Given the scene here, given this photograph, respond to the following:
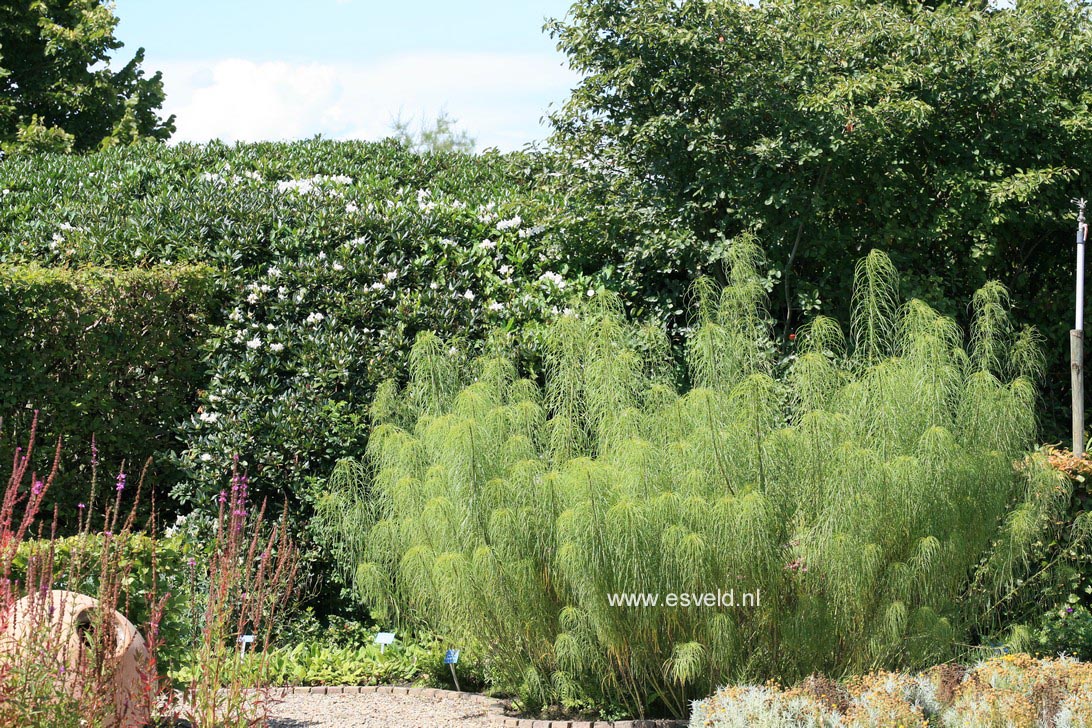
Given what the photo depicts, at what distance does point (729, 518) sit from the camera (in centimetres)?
418

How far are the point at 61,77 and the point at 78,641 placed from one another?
14624 millimetres

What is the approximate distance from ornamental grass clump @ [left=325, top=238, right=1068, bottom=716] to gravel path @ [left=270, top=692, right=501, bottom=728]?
0.24m

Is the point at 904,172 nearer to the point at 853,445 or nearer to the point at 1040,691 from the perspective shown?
the point at 853,445

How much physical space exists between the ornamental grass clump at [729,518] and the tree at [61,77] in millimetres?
11953

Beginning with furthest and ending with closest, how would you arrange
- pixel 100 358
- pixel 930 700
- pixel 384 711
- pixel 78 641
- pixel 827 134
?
pixel 100 358 < pixel 827 134 < pixel 384 711 < pixel 930 700 < pixel 78 641

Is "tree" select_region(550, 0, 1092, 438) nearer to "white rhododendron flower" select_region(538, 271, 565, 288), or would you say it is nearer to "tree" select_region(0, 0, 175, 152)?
"white rhododendron flower" select_region(538, 271, 565, 288)

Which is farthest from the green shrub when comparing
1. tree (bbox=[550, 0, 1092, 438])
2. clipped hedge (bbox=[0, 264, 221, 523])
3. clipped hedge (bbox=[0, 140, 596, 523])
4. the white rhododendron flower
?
tree (bbox=[550, 0, 1092, 438])

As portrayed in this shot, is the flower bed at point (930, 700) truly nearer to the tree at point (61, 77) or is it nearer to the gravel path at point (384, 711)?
the gravel path at point (384, 711)

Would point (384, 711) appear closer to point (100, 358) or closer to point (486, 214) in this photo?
point (100, 358)

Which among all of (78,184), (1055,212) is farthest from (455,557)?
(78,184)

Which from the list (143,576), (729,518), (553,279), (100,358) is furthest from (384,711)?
(100,358)

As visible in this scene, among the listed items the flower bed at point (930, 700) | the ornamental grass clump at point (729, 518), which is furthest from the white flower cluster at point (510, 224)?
the flower bed at point (930, 700)

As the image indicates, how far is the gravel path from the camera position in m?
4.70

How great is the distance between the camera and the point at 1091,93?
7.02 m
